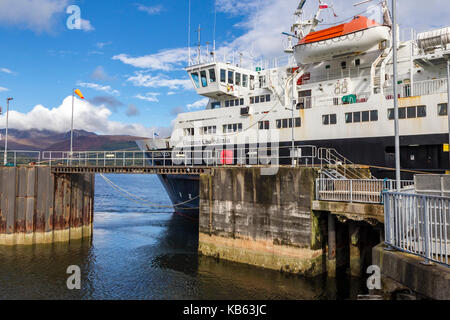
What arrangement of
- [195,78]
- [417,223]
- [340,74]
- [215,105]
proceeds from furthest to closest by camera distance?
[195,78], [215,105], [340,74], [417,223]

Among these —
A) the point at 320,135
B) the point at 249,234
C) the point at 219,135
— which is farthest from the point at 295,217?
the point at 219,135

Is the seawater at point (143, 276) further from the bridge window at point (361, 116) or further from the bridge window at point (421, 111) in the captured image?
the bridge window at point (421, 111)

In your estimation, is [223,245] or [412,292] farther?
[223,245]

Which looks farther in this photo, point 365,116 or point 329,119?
point 329,119

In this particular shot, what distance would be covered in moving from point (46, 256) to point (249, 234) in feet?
44.8

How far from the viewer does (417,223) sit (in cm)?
767

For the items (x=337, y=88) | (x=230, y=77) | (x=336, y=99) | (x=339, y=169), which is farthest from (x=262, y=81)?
(x=339, y=169)

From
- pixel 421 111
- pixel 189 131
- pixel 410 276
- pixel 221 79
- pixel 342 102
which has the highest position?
Result: pixel 221 79

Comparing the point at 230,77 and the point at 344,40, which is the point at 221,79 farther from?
the point at 344,40

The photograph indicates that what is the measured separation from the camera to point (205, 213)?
20062 mm

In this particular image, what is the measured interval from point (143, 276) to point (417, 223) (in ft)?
46.9

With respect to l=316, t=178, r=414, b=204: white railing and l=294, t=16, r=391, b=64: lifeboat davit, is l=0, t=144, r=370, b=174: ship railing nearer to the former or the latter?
l=316, t=178, r=414, b=204: white railing

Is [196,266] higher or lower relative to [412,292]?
lower
